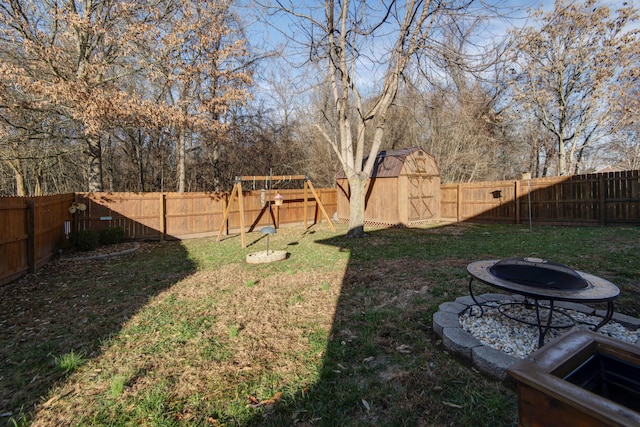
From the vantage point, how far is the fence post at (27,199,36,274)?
602cm

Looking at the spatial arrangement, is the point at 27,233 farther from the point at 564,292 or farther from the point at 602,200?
the point at 602,200

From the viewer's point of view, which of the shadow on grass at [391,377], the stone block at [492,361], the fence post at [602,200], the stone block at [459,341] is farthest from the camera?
the fence post at [602,200]

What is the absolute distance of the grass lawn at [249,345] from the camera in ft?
7.39

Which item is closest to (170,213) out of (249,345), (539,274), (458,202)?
(249,345)

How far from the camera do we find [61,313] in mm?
4145

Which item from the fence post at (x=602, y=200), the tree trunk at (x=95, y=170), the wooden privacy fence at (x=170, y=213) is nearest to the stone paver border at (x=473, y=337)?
the wooden privacy fence at (x=170, y=213)

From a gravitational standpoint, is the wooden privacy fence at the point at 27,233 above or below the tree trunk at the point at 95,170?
below

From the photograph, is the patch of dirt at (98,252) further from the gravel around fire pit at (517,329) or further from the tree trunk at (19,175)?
the tree trunk at (19,175)

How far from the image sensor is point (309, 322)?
3.73 metres

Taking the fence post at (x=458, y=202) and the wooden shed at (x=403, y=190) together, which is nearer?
the wooden shed at (x=403, y=190)

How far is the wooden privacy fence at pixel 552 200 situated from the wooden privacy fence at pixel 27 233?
1349 centimetres

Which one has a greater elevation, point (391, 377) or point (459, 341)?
point (459, 341)

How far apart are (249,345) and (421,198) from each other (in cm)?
1149

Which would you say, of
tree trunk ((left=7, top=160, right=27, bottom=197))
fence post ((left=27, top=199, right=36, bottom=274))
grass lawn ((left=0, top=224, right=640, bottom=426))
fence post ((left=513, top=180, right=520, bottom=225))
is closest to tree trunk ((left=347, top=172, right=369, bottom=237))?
grass lawn ((left=0, top=224, right=640, bottom=426))
